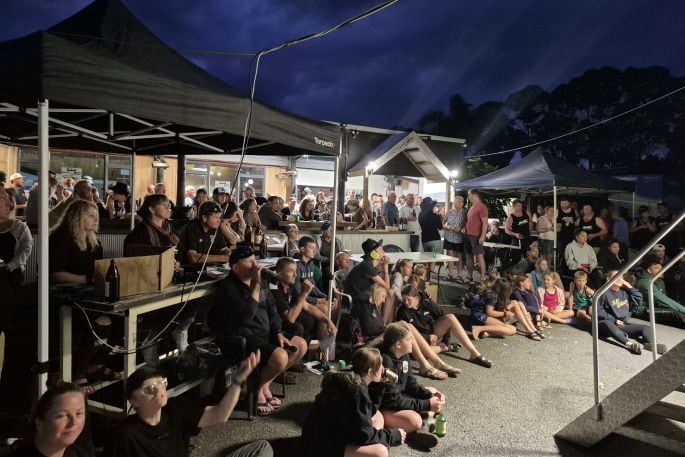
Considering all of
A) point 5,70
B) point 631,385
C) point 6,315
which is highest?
point 5,70

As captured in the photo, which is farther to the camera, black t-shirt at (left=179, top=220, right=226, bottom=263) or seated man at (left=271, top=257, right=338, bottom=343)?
black t-shirt at (left=179, top=220, right=226, bottom=263)

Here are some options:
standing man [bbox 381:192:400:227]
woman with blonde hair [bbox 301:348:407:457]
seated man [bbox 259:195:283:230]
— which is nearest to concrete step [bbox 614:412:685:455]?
woman with blonde hair [bbox 301:348:407:457]

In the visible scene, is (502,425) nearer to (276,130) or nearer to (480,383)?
(480,383)

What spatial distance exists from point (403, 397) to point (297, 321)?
1.71m

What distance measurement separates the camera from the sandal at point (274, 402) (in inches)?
157

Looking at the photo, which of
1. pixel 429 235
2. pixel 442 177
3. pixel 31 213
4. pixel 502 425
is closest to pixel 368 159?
pixel 442 177

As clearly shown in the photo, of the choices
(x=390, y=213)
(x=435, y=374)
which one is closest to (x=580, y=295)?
(x=435, y=374)

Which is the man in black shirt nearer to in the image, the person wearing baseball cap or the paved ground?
the paved ground

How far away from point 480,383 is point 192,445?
3.10 metres

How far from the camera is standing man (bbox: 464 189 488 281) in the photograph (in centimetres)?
1021

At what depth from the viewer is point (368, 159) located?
13.8m

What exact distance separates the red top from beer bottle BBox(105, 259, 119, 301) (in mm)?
8670

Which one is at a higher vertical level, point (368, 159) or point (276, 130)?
point (368, 159)

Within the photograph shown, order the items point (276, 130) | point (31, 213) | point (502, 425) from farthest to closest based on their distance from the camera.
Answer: point (31, 213) → point (276, 130) → point (502, 425)
